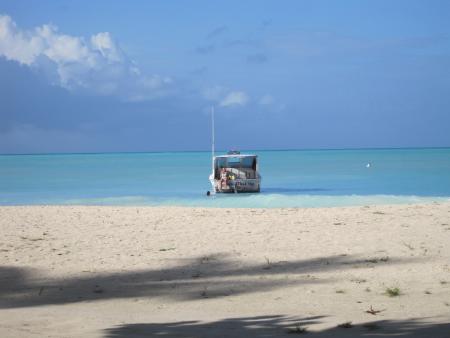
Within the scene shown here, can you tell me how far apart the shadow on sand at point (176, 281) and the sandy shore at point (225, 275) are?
0.05 feet

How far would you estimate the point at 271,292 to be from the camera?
786 cm

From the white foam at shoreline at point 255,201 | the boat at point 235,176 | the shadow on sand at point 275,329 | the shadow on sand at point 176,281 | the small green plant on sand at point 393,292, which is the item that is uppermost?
the boat at point 235,176

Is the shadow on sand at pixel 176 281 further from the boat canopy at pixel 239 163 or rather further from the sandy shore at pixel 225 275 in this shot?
the boat canopy at pixel 239 163

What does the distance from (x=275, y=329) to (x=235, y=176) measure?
25235 millimetres

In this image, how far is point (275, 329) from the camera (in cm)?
584

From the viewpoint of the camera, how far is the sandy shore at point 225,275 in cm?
603

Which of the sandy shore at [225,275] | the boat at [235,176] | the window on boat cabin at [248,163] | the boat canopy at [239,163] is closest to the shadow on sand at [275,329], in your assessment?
the sandy shore at [225,275]

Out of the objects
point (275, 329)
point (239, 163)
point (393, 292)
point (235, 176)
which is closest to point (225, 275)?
point (393, 292)

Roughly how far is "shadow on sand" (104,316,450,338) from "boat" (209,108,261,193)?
78.9ft

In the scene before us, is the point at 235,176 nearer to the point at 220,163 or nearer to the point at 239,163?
the point at 220,163

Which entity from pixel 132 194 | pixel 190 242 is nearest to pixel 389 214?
pixel 190 242

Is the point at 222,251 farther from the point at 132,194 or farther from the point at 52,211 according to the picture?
the point at 132,194

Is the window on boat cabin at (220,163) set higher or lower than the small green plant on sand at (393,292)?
higher

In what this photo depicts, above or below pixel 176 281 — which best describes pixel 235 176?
above
